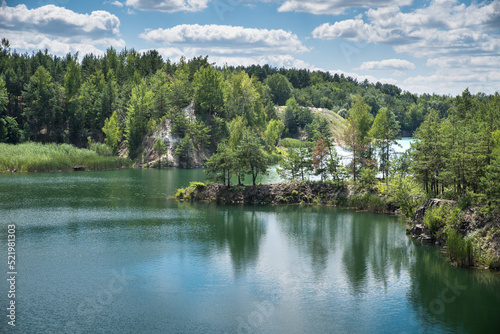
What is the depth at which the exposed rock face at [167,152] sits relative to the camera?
371 ft

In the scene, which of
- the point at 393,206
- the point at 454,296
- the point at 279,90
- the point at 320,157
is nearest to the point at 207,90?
the point at 320,157

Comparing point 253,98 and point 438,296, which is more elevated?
point 253,98

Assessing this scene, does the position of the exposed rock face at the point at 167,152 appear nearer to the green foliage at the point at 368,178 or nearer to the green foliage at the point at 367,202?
the green foliage at the point at 367,202

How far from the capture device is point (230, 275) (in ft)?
114

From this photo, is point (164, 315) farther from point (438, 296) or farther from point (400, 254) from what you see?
point (400, 254)

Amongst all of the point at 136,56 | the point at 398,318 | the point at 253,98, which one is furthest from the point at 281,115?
the point at 398,318

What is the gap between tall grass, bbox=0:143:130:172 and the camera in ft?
290

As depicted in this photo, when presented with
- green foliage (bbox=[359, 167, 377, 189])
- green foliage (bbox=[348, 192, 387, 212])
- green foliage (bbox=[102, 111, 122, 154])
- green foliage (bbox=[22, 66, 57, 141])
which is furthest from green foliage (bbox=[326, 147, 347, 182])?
green foliage (bbox=[22, 66, 57, 141])

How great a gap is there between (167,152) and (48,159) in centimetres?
2906

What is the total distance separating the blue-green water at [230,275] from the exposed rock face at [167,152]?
5469 cm

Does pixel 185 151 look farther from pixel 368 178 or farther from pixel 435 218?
pixel 435 218

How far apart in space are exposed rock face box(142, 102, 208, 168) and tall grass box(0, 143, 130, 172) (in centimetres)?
833

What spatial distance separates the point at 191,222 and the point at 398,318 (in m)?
28.4

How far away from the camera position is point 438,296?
31266 millimetres
